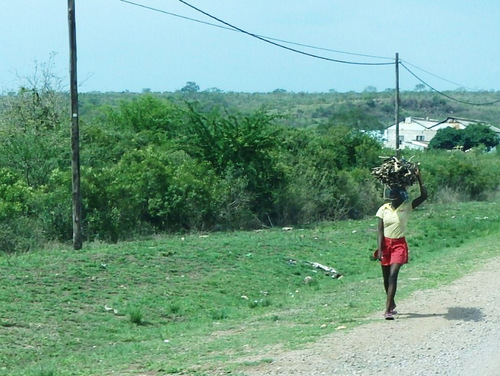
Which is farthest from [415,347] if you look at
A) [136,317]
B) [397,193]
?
[136,317]

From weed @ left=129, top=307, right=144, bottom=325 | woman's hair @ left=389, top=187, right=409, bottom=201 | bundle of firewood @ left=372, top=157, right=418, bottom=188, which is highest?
bundle of firewood @ left=372, top=157, right=418, bottom=188

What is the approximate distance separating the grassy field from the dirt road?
478mm

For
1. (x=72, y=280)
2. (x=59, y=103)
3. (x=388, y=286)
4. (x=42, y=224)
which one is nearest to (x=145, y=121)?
(x=59, y=103)

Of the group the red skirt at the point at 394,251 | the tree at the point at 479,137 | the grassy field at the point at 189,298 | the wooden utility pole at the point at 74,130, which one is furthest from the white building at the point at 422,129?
the red skirt at the point at 394,251

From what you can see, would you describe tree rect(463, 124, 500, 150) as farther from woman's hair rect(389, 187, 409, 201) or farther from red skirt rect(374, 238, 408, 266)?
red skirt rect(374, 238, 408, 266)

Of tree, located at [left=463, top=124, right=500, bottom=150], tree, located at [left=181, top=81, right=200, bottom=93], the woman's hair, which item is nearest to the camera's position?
the woman's hair

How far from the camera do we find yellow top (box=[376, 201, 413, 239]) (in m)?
11.4

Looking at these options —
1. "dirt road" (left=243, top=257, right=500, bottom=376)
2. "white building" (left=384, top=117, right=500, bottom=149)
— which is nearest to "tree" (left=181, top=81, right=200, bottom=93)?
"white building" (left=384, top=117, right=500, bottom=149)

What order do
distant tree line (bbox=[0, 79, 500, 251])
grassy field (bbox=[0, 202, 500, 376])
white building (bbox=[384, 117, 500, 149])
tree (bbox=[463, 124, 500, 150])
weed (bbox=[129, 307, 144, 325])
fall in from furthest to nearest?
white building (bbox=[384, 117, 500, 149]) < tree (bbox=[463, 124, 500, 150]) < distant tree line (bbox=[0, 79, 500, 251]) < weed (bbox=[129, 307, 144, 325]) < grassy field (bbox=[0, 202, 500, 376])

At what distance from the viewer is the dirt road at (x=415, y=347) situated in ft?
29.4

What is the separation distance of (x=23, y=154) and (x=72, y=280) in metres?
11.0

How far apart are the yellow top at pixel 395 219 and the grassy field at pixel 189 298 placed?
1.35 metres

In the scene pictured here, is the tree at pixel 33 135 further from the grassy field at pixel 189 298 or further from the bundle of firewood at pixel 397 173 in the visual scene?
the bundle of firewood at pixel 397 173

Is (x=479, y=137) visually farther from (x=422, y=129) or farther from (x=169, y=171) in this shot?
(x=169, y=171)
